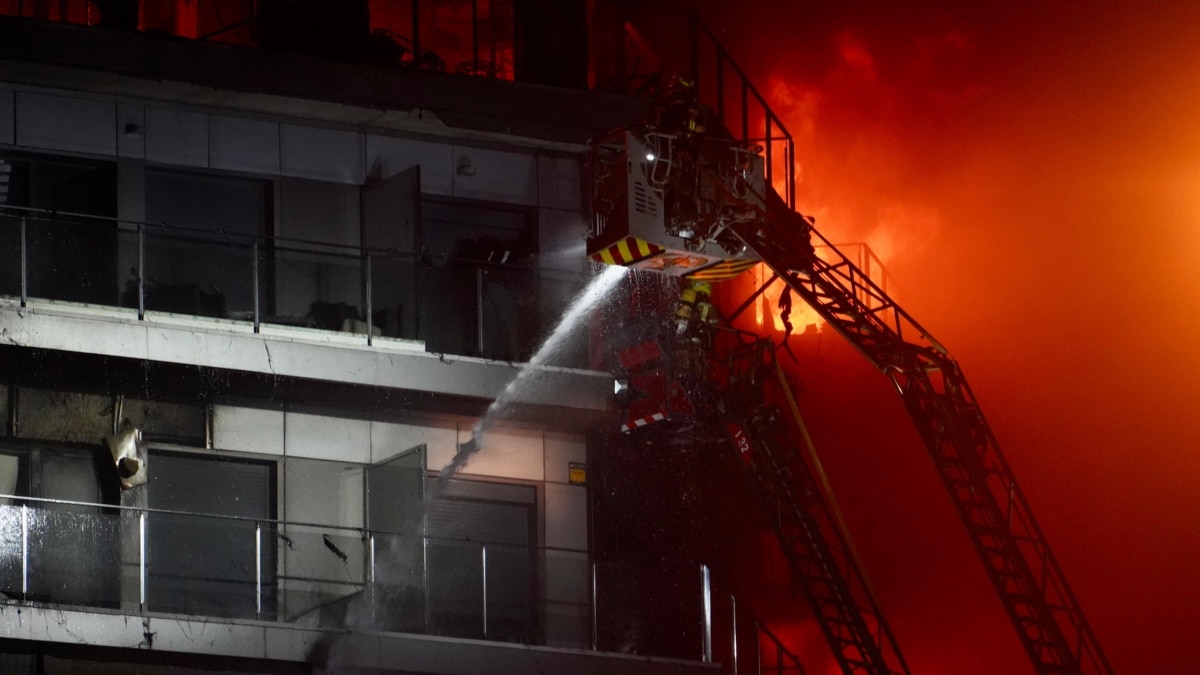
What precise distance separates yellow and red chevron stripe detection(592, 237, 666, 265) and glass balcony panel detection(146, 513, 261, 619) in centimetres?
534

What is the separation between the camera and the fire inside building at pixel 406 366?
71.3 feet

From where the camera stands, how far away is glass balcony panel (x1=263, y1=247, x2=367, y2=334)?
2342cm

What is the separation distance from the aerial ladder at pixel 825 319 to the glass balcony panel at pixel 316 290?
2823mm

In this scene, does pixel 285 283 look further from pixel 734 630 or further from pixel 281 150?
pixel 734 630

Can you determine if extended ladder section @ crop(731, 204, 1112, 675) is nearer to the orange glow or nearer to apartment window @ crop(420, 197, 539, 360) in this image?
apartment window @ crop(420, 197, 539, 360)

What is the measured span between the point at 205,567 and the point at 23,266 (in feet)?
11.5

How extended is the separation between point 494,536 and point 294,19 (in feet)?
21.0

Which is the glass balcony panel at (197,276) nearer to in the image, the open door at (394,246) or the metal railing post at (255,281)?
the metal railing post at (255,281)

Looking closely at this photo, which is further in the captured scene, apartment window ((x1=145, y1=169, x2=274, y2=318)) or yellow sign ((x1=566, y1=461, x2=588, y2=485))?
yellow sign ((x1=566, y1=461, x2=588, y2=485))

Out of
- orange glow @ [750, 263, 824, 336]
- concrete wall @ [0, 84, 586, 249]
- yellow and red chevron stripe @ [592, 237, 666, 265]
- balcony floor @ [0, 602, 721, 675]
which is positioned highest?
concrete wall @ [0, 84, 586, 249]

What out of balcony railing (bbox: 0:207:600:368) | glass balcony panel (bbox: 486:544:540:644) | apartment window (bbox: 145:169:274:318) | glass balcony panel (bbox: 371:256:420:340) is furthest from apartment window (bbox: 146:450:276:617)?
glass balcony panel (bbox: 371:256:420:340)

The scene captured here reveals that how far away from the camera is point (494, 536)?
24891mm

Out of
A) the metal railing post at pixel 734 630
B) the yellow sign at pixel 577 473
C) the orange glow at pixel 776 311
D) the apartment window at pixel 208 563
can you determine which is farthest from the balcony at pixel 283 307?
the orange glow at pixel 776 311

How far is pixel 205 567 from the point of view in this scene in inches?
834
